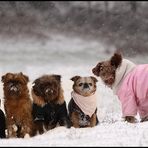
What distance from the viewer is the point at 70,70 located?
84.1 ft

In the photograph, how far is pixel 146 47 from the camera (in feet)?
105

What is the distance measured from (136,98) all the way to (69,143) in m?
3.01

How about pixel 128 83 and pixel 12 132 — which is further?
pixel 128 83

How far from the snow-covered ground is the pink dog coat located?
37cm

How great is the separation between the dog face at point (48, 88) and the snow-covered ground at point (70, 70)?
580mm

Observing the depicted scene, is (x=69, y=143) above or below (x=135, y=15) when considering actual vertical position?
below

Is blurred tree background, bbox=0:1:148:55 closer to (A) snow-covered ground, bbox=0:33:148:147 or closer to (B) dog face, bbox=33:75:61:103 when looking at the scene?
(A) snow-covered ground, bbox=0:33:148:147

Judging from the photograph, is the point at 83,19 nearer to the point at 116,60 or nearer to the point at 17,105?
the point at 116,60

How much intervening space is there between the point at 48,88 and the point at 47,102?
0.83 feet

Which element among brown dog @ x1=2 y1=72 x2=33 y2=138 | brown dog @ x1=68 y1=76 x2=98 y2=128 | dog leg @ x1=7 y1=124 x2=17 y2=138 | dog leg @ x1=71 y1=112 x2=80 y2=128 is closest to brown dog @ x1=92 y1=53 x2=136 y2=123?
brown dog @ x1=68 y1=76 x2=98 y2=128

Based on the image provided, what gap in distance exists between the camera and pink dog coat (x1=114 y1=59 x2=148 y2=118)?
42.1 ft

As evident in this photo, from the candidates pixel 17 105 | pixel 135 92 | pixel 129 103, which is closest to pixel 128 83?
pixel 135 92

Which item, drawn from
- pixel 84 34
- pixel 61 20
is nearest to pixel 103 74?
pixel 84 34

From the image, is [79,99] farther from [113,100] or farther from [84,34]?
[84,34]
